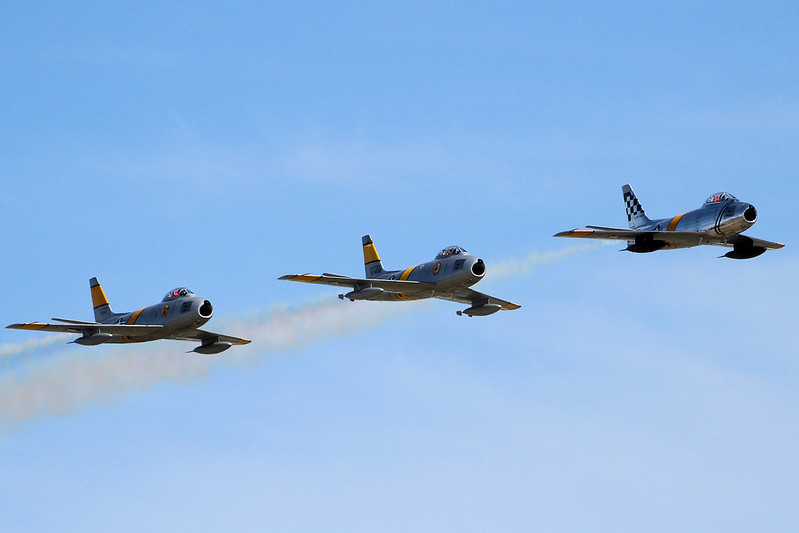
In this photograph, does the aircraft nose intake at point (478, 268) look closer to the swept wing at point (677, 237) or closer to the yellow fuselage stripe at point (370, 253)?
the swept wing at point (677, 237)

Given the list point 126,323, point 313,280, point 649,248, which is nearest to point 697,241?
point 649,248

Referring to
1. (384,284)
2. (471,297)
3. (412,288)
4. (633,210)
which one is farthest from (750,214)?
(384,284)

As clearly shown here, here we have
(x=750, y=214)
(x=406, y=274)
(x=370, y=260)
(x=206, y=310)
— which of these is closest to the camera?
(x=206, y=310)

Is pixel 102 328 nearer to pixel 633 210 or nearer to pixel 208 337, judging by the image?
pixel 208 337

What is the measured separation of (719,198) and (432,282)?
73.6ft

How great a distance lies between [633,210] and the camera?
10156 cm

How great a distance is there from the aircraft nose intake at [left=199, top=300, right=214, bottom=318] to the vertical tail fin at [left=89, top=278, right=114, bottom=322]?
1175 centimetres

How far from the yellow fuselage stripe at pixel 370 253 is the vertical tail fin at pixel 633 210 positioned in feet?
73.3

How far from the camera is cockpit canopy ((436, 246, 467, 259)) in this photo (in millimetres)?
82125

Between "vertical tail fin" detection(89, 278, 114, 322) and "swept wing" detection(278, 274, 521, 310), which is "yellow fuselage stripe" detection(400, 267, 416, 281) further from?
"vertical tail fin" detection(89, 278, 114, 322)

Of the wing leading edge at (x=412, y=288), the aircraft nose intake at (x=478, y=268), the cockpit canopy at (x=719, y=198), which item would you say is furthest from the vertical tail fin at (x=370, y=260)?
the cockpit canopy at (x=719, y=198)

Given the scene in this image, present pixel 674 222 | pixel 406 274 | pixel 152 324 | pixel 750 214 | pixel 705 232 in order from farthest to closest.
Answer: pixel 674 222
pixel 705 232
pixel 750 214
pixel 406 274
pixel 152 324

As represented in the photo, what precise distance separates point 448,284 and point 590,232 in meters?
13.3

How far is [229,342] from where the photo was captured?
8838 centimetres
